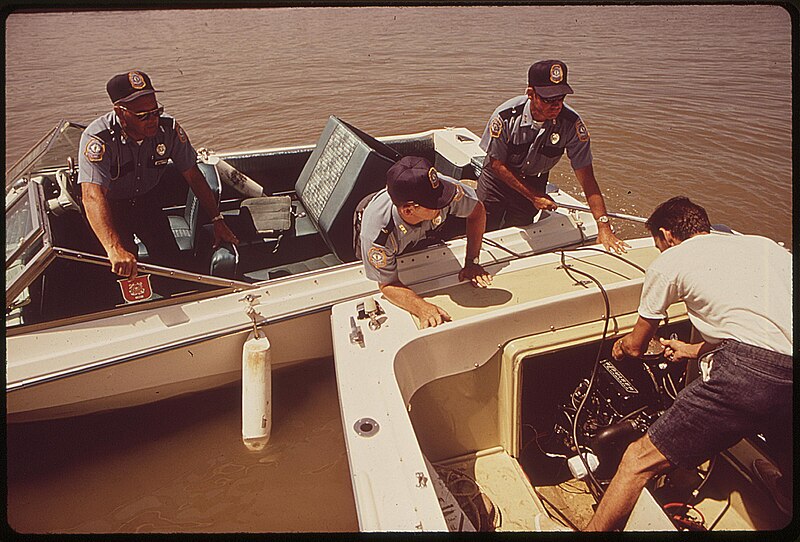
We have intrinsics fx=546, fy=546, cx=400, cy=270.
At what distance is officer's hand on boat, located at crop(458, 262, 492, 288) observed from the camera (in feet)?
8.42

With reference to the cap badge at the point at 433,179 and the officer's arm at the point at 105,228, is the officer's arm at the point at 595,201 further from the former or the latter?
the officer's arm at the point at 105,228

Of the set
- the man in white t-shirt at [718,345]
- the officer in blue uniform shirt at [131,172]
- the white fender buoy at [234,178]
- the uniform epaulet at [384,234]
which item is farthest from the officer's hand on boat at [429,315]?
the white fender buoy at [234,178]

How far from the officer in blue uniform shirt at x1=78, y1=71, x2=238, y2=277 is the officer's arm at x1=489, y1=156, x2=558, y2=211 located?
62.5 inches

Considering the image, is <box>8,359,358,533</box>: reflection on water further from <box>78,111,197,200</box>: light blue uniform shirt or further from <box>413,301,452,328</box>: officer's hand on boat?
<box>78,111,197,200</box>: light blue uniform shirt

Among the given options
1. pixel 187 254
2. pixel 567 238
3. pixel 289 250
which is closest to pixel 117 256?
pixel 187 254

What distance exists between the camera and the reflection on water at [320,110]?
2.69 meters

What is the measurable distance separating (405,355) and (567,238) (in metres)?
1.57

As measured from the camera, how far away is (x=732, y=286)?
5.92 feet

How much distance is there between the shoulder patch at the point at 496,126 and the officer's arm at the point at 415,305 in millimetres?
1196

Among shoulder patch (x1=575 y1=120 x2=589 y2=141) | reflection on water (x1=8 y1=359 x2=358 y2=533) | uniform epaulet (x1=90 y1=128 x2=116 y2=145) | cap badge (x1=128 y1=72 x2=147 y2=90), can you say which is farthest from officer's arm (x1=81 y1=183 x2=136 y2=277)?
shoulder patch (x1=575 y1=120 x2=589 y2=141)

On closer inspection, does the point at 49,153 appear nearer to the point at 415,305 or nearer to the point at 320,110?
the point at 415,305

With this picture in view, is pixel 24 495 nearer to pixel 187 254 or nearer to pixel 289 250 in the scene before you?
pixel 187 254

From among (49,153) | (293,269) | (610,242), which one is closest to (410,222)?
(293,269)

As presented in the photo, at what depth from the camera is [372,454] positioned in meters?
1.73
